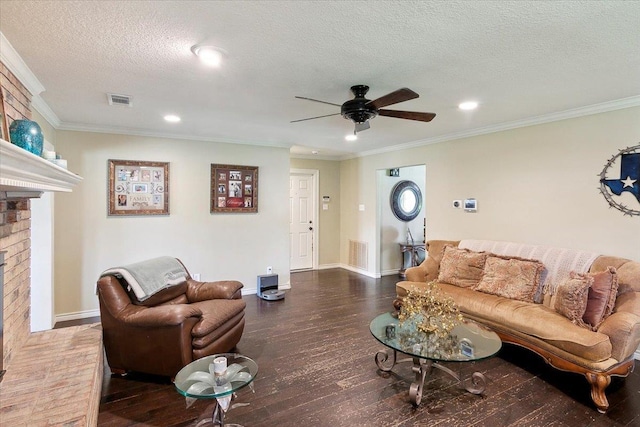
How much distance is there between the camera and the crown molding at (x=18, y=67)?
199 cm

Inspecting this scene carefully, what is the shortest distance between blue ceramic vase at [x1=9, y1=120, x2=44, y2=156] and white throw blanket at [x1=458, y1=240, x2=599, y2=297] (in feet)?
14.1

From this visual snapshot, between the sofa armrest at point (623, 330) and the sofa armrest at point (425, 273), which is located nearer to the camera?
the sofa armrest at point (623, 330)

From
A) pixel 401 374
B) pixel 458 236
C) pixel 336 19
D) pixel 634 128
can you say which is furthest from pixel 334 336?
pixel 634 128

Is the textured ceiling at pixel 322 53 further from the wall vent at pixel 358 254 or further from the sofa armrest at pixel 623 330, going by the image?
the wall vent at pixel 358 254

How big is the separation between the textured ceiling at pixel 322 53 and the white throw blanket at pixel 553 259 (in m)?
1.47

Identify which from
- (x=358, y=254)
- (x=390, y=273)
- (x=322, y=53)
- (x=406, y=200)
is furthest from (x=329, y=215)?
(x=322, y=53)

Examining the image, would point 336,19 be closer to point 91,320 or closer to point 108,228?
point 108,228

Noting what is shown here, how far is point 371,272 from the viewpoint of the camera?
247 inches

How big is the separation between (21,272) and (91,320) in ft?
6.17

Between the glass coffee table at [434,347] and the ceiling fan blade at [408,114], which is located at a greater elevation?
the ceiling fan blade at [408,114]

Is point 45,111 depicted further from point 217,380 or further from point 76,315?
point 217,380

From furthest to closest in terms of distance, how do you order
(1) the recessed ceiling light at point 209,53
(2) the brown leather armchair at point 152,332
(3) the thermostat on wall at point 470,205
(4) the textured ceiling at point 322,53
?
(3) the thermostat on wall at point 470,205
(2) the brown leather armchair at point 152,332
(1) the recessed ceiling light at point 209,53
(4) the textured ceiling at point 322,53

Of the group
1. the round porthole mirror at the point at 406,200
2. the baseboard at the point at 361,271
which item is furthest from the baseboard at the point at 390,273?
the round porthole mirror at the point at 406,200

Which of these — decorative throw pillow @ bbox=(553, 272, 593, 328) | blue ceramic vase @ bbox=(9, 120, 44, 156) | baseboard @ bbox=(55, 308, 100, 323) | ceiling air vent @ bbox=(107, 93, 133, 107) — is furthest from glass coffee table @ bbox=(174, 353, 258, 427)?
baseboard @ bbox=(55, 308, 100, 323)
